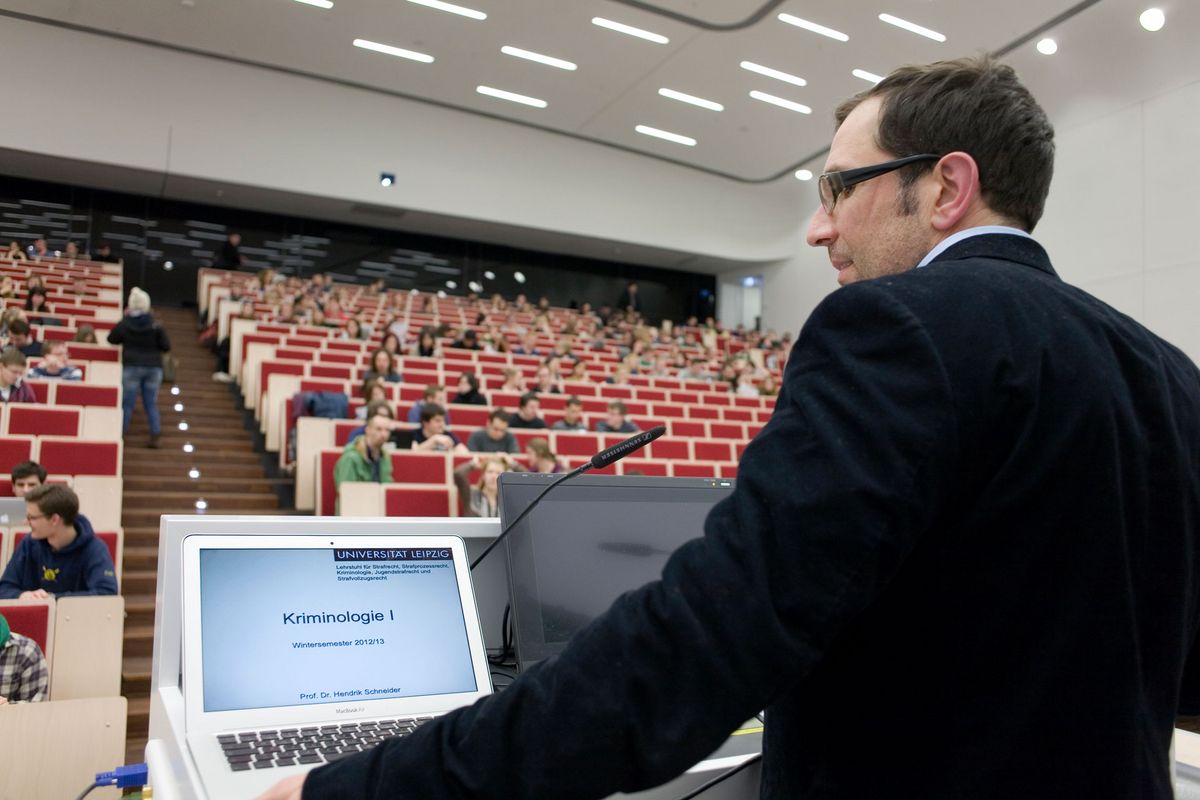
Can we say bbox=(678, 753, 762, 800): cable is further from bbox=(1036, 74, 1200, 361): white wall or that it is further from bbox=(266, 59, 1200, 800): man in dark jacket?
bbox=(1036, 74, 1200, 361): white wall

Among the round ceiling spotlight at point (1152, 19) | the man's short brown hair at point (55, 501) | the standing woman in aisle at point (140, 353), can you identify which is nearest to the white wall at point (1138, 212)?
the round ceiling spotlight at point (1152, 19)

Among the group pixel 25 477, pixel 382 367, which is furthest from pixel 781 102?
pixel 25 477

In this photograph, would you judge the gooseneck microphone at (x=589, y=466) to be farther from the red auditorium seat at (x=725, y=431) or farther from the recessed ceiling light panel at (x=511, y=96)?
the recessed ceiling light panel at (x=511, y=96)

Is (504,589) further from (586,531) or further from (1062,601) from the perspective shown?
(1062,601)

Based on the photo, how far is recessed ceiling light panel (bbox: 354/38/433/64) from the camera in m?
10.2

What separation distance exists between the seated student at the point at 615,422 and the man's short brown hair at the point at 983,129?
5.82 m

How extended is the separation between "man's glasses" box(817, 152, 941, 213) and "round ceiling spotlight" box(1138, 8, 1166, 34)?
949 centimetres

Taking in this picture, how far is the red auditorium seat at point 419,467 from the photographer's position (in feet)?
16.4

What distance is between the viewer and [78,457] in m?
4.58

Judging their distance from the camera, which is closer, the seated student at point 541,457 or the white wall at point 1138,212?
the seated student at point 541,457

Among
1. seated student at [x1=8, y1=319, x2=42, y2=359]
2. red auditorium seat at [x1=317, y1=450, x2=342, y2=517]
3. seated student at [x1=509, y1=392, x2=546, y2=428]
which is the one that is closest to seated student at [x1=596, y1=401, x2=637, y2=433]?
seated student at [x1=509, y1=392, x2=546, y2=428]

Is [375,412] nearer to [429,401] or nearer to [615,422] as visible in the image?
[429,401]

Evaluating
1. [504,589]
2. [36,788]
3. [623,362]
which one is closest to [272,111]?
[623,362]

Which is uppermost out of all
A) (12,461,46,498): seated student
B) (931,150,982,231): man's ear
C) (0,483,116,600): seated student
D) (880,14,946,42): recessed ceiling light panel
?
(880,14,946,42): recessed ceiling light panel
